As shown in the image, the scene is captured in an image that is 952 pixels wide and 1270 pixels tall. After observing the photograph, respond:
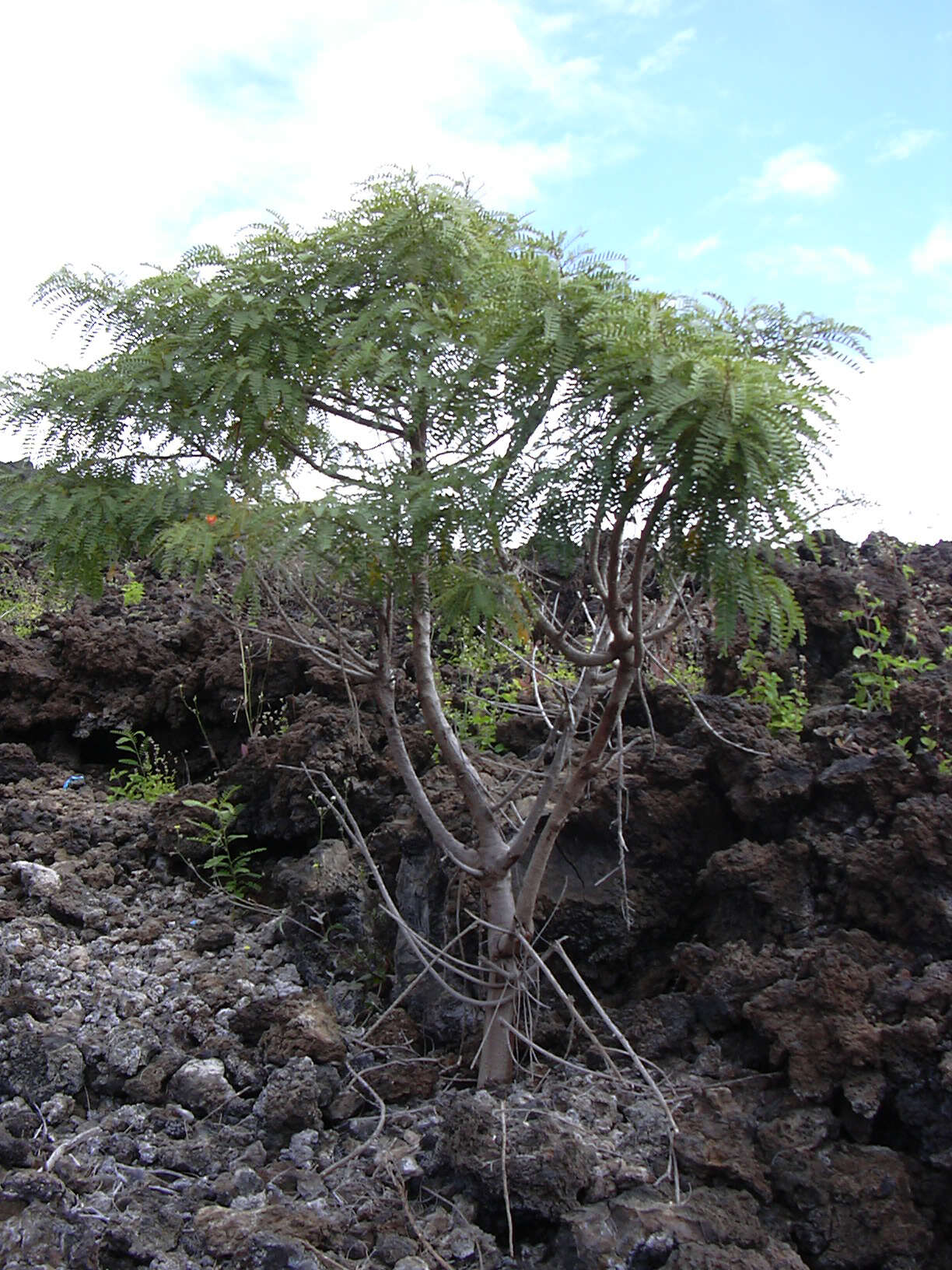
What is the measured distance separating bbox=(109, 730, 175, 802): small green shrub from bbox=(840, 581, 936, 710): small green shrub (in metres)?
3.91

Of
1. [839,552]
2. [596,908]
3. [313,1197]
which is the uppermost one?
[839,552]

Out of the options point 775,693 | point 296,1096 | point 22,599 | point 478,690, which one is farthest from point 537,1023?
point 22,599

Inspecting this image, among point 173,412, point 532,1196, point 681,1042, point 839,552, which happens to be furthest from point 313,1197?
point 839,552

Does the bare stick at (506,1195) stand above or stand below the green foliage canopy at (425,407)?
below

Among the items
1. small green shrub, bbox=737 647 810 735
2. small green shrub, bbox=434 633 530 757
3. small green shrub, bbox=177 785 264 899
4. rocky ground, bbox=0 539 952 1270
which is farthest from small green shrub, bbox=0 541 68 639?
small green shrub, bbox=737 647 810 735

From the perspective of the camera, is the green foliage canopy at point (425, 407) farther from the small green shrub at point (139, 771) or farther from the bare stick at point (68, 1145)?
the small green shrub at point (139, 771)

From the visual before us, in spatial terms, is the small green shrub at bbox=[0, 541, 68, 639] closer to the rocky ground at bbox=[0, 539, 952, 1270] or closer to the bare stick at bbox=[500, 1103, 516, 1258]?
the rocky ground at bbox=[0, 539, 952, 1270]

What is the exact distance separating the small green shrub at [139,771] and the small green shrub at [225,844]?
726 mm

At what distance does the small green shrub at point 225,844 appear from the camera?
595 centimetres

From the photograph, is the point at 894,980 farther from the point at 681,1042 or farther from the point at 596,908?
the point at 596,908

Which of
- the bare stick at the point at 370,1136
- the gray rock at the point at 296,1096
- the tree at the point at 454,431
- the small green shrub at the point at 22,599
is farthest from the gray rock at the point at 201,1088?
the small green shrub at the point at 22,599

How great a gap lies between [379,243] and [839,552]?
13.1 feet

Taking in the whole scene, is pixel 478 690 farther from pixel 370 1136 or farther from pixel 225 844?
pixel 370 1136

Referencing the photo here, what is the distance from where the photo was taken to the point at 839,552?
23.4ft
